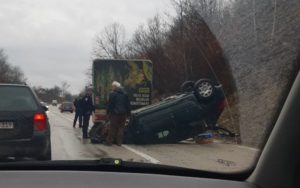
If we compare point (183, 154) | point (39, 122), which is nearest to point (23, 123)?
point (39, 122)

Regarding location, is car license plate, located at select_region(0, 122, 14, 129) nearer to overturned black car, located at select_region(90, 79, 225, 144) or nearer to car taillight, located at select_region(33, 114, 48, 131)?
car taillight, located at select_region(33, 114, 48, 131)

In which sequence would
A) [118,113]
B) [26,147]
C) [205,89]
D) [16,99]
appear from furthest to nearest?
[118,113], [16,99], [26,147], [205,89]

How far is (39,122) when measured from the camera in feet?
20.4

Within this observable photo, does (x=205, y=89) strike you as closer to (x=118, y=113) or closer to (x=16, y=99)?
(x=16, y=99)

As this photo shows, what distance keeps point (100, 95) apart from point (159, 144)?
2.62 meters

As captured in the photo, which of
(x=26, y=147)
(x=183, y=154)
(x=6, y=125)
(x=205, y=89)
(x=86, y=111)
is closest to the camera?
(x=205, y=89)

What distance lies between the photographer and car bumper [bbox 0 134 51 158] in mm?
4178

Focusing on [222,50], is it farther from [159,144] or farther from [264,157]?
[159,144]

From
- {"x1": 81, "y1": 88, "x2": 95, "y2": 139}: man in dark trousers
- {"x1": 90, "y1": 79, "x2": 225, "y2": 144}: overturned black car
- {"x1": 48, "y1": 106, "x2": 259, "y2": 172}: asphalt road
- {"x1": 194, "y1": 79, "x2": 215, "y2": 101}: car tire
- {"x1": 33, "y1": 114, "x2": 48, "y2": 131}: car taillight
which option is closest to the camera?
{"x1": 48, "y1": 106, "x2": 259, "y2": 172}: asphalt road

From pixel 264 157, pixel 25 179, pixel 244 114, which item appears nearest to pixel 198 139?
pixel 244 114

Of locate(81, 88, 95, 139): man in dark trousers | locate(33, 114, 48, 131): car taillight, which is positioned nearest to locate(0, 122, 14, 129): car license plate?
locate(33, 114, 48, 131): car taillight

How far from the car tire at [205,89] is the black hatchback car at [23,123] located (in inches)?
52.8

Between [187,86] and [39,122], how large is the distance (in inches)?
86.6

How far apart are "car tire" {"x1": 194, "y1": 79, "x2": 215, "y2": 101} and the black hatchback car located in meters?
1.34
